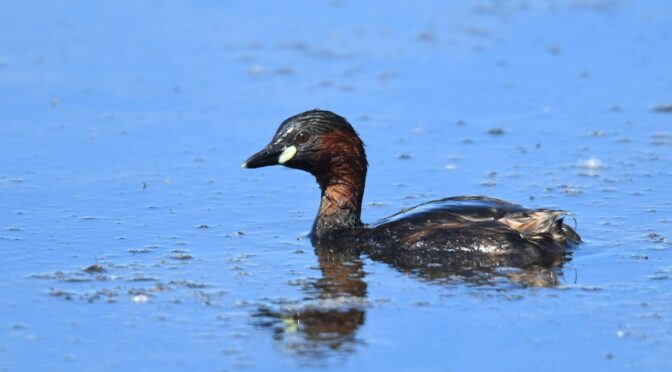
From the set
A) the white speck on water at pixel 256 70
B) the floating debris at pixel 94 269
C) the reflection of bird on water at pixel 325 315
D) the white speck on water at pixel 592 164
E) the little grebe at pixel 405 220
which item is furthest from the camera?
the white speck on water at pixel 256 70

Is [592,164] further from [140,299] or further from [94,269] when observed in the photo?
[140,299]

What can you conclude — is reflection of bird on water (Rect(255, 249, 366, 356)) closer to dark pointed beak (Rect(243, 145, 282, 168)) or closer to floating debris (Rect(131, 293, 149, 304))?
floating debris (Rect(131, 293, 149, 304))

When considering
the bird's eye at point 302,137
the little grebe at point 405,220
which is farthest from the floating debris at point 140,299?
the bird's eye at point 302,137

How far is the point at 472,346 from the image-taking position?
8492 millimetres

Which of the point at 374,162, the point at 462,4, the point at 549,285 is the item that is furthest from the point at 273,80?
the point at 549,285

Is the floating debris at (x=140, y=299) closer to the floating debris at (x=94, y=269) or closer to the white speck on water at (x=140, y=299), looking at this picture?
the white speck on water at (x=140, y=299)

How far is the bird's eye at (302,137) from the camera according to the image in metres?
11.2

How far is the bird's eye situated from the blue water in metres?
0.77

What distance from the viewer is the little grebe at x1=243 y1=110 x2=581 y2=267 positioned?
34.1 ft

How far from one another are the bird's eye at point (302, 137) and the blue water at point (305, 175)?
77cm

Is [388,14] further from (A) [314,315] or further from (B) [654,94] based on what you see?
(A) [314,315]

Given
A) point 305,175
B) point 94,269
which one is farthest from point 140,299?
point 305,175

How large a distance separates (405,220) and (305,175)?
2.98 m

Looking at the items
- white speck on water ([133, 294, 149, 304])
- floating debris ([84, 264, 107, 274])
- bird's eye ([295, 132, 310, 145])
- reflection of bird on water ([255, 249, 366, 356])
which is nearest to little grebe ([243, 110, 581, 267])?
bird's eye ([295, 132, 310, 145])
